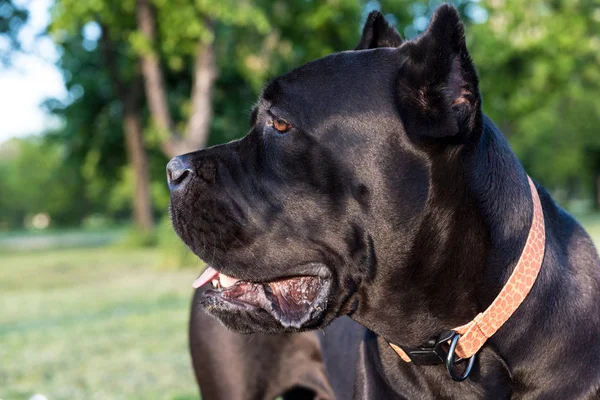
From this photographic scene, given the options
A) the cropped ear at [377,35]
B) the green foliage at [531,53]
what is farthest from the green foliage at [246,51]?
the cropped ear at [377,35]

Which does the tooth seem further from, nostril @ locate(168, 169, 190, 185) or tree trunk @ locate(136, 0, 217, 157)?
tree trunk @ locate(136, 0, 217, 157)

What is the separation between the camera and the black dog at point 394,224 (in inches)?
97.0

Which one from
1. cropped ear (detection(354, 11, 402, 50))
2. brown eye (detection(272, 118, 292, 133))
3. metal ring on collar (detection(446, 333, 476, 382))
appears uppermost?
cropped ear (detection(354, 11, 402, 50))

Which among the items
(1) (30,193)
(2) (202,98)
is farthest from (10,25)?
(1) (30,193)

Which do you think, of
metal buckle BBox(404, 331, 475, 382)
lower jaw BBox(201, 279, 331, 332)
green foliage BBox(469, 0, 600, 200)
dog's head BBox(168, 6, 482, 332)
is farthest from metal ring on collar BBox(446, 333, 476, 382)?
green foliage BBox(469, 0, 600, 200)

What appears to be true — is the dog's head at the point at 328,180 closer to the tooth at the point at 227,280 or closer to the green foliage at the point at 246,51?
the tooth at the point at 227,280

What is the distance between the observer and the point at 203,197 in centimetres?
269

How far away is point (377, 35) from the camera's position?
10.6ft

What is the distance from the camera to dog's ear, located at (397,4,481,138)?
2.43 metres

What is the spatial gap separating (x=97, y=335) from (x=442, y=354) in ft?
21.5

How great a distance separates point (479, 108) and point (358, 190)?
501mm

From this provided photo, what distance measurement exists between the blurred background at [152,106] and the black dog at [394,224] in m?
0.49

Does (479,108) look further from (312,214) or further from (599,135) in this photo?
(599,135)

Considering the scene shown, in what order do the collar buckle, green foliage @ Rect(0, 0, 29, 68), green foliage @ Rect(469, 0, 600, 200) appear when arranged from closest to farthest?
the collar buckle
green foliage @ Rect(0, 0, 29, 68)
green foliage @ Rect(469, 0, 600, 200)
